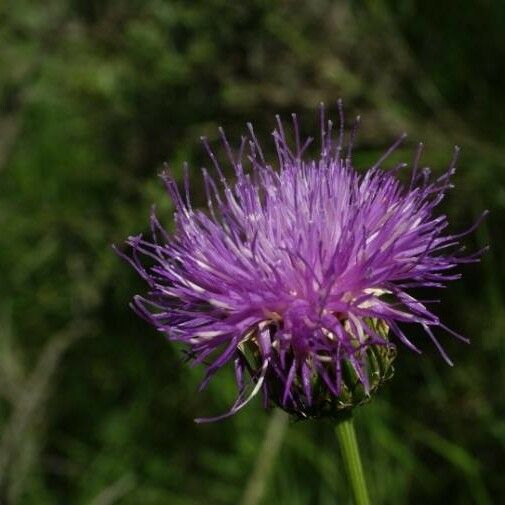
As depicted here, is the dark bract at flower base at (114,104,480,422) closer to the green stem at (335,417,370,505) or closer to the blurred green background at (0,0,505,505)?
the green stem at (335,417,370,505)

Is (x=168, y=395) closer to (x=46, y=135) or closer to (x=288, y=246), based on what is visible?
(x=46, y=135)

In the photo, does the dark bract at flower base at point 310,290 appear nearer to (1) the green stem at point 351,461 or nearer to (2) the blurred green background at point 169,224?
(1) the green stem at point 351,461

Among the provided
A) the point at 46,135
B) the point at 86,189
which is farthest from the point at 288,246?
the point at 46,135

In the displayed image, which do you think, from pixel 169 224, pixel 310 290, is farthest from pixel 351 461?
pixel 169 224

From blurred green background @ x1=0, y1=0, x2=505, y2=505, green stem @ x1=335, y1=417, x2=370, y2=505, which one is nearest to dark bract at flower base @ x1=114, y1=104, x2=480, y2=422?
green stem @ x1=335, y1=417, x2=370, y2=505

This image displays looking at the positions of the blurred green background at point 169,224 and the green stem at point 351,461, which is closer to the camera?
the green stem at point 351,461

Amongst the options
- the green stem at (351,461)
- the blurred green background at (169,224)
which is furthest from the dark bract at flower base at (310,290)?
the blurred green background at (169,224)
